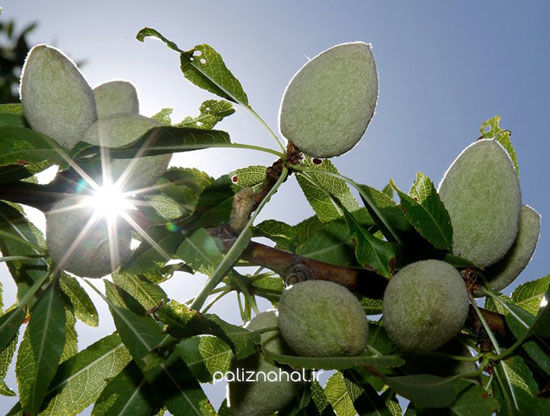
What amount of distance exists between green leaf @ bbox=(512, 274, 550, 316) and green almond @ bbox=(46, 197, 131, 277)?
1.02m

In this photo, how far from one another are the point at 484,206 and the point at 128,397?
864 millimetres

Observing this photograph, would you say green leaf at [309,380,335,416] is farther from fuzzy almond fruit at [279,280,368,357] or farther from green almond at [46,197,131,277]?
green almond at [46,197,131,277]

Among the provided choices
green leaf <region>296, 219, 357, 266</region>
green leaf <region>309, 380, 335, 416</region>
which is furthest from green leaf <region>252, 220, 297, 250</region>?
green leaf <region>309, 380, 335, 416</region>

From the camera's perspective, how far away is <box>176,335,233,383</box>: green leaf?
49.7 inches

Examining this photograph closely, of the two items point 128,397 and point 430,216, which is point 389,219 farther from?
point 128,397

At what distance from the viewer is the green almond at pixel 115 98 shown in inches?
54.0

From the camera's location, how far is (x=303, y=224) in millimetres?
1648

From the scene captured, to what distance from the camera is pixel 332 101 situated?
124cm

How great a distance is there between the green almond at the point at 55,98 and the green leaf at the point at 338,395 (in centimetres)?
91

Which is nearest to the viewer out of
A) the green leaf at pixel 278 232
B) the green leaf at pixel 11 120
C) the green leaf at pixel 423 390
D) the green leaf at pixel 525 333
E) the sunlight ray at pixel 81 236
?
the green leaf at pixel 423 390

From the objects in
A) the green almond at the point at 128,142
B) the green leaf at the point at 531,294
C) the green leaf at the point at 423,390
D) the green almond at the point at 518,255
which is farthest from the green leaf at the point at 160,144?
the green leaf at the point at 531,294

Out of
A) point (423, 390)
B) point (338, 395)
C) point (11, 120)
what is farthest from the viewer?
point (338, 395)

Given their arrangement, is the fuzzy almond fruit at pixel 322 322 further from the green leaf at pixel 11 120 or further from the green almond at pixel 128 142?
the green leaf at pixel 11 120

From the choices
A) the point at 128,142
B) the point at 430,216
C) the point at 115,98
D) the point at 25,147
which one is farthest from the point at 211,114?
the point at 430,216
